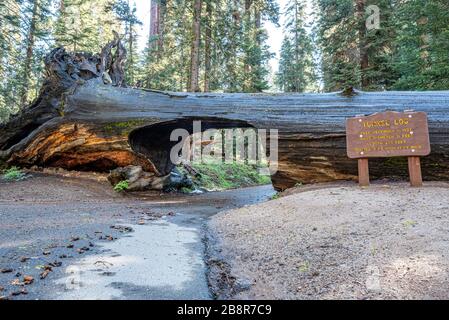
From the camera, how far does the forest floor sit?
291 centimetres

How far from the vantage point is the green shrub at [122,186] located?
34.8 ft

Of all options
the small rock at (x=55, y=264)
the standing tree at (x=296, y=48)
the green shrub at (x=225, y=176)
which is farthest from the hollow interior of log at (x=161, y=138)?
the standing tree at (x=296, y=48)

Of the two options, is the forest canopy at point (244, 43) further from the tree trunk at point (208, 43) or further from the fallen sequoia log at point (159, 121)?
the fallen sequoia log at point (159, 121)

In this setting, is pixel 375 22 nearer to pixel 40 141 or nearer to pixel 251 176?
pixel 251 176

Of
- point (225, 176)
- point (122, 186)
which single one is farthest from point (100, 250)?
point (225, 176)

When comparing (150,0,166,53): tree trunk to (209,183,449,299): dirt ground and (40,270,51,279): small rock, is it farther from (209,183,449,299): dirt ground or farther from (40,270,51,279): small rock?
(40,270,51,279): small rock

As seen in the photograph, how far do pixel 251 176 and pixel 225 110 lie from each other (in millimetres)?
11541

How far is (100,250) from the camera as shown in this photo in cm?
409

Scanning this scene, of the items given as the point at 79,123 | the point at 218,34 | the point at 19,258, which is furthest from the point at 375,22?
the point at 19,258

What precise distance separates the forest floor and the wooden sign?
143 inches

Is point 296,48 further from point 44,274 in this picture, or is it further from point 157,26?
point 44,274

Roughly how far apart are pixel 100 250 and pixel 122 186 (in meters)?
6.85

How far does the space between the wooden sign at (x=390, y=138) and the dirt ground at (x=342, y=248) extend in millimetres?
818

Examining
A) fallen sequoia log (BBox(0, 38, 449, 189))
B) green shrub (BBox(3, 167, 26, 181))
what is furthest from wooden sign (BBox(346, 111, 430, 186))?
green shrub (BBox(3, 167, 26, 181))
